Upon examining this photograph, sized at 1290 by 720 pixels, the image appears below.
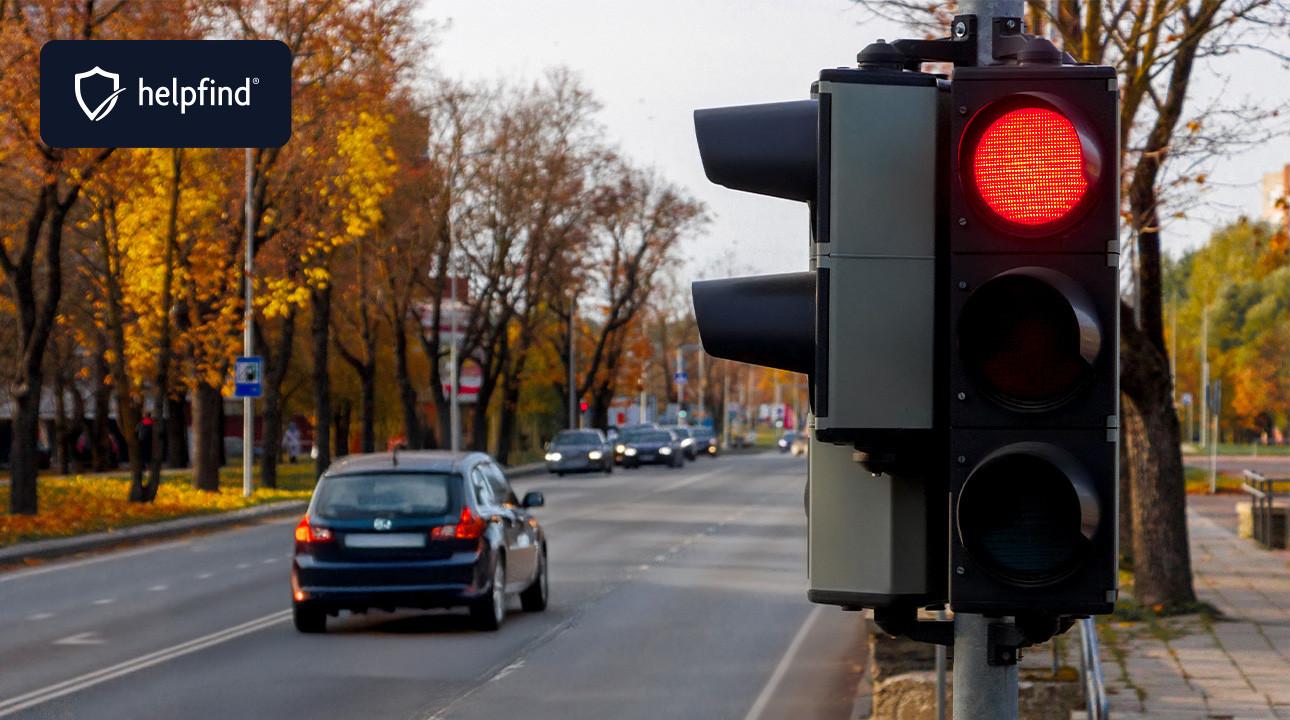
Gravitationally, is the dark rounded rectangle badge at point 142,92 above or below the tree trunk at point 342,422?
above

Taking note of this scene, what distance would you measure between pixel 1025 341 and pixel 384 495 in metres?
13.1

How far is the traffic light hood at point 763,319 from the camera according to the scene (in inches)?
156

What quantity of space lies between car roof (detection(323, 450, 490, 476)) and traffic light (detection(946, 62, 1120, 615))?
42.3 ft

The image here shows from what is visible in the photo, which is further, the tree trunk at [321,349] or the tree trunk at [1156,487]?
the tree trunk at [321,349]

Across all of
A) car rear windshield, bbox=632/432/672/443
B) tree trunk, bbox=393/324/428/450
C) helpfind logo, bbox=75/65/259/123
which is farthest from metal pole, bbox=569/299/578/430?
helpfind logo, bbox=75/65/259/123

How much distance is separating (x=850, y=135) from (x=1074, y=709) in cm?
619

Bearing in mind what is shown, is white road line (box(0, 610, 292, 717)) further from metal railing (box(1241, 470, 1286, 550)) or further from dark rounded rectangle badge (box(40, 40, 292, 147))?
metal railing (box(1241, 470, 1286, 550))

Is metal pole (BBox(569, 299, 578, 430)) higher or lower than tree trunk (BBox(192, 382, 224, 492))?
higher

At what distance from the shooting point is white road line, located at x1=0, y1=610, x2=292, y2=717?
492 inches

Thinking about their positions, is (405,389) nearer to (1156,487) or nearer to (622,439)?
(622,439)

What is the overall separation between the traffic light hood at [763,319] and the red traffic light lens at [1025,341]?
38 centimetres

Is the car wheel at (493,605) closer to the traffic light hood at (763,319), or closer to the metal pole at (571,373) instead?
the traffic light hood at (763,319)

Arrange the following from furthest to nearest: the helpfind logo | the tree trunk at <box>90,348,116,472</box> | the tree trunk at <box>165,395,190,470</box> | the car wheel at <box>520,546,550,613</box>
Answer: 1. the tree trunk at <box>165,395,190,470</box>
2. the tree trunk at <box>90,348,116,472</box>
3. the helpfind logo
4. the car wheel at <box>520,546,550,613</box>

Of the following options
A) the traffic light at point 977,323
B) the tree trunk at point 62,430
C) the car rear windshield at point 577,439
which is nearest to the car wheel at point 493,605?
the traffic light at point 977,323
